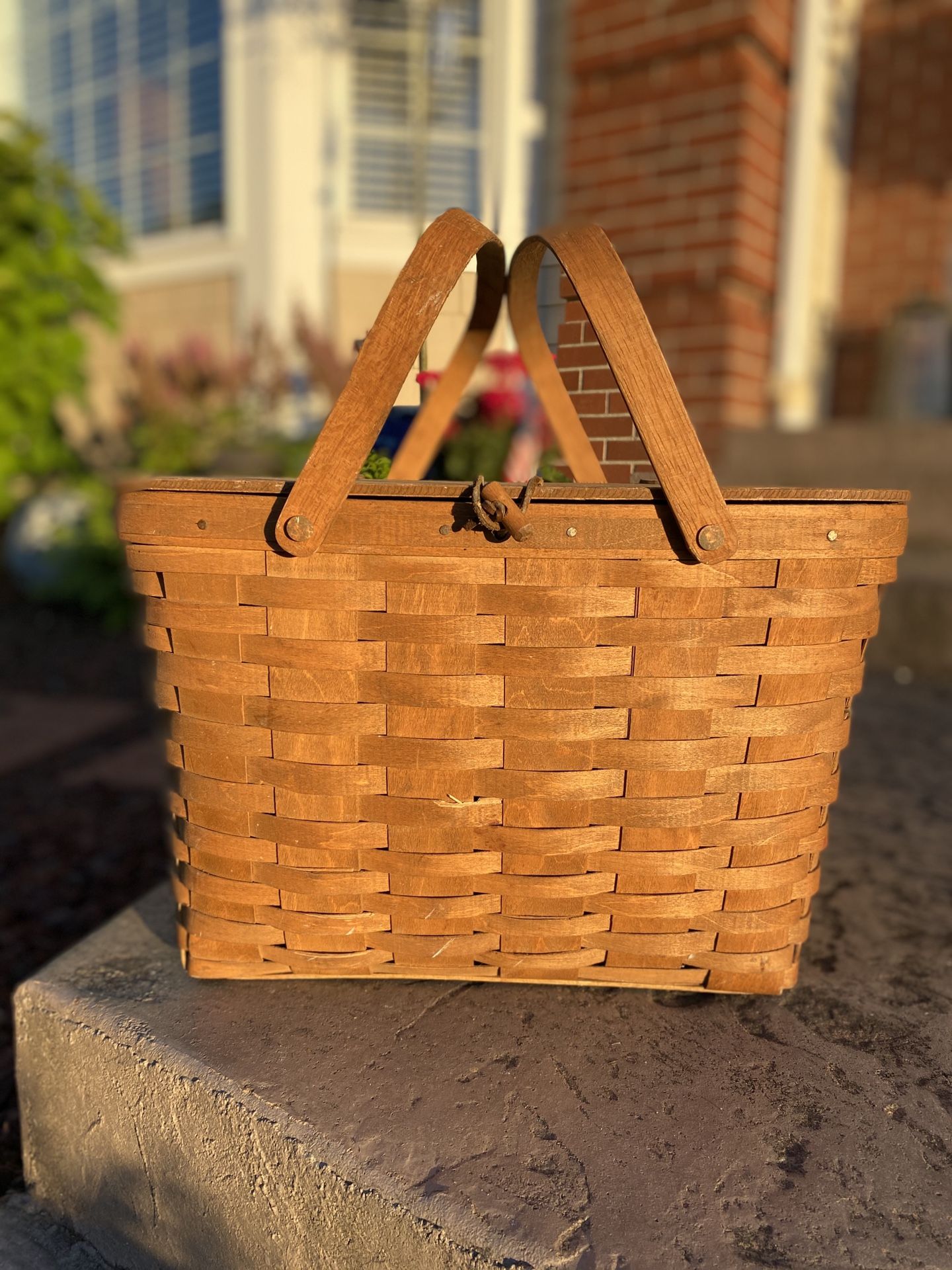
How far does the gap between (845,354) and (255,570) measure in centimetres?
458

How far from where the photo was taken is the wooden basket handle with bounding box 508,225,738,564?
72 centimetres

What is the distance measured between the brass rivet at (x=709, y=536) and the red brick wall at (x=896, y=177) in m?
4.10

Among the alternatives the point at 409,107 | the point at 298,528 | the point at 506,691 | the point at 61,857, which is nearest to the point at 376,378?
the point at 298,528

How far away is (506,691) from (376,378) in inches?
11.9

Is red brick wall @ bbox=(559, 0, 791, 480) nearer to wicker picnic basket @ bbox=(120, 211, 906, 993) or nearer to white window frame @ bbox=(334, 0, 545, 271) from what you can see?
white window frame @ bbox=(334, 0, 545, 271)

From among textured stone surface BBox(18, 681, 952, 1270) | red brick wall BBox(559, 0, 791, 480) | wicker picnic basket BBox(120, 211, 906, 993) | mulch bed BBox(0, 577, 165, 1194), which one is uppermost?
red brick wall BBox(559, 0, 791, 480)

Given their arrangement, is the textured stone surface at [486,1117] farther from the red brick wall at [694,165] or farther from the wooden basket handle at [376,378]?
the red brick wall at [694,165]

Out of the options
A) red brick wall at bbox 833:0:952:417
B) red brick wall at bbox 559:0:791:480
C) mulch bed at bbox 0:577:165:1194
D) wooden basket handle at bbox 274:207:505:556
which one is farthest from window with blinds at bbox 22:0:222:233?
wooden basket handle at bbox 274:207:505:556

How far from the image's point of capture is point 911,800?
1.55 metres

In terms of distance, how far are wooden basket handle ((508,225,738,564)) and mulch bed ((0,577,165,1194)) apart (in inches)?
41.7

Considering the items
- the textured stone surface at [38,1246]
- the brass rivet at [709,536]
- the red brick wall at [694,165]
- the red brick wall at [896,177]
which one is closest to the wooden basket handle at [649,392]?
the brass rivet at [709,536]

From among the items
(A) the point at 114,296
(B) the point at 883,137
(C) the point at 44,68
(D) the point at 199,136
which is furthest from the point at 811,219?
(C) the point at 44,68

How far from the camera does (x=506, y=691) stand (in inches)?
30.3

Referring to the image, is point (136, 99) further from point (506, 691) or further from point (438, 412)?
point (506, 691)
